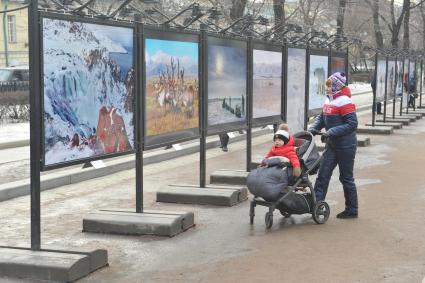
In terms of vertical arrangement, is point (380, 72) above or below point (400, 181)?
above

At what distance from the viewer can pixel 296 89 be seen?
40.3ft

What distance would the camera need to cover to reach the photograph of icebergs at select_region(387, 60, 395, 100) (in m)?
20.5

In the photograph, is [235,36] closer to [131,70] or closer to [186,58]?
[186,58]

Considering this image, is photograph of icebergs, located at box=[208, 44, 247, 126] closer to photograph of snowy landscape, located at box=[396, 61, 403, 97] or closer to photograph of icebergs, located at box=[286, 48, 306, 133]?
photograph of icebergs, located at box=[286, 48, 306, 133]

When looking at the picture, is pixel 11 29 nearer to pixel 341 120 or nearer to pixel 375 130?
pixel 375 130

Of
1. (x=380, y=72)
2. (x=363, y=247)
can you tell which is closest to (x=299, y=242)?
(x=363, y=247)

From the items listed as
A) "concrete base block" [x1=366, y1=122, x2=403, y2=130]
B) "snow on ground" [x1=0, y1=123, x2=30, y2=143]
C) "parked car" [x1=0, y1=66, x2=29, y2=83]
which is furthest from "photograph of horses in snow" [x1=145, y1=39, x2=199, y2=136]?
"parked car" [x1=0, y1=66, x2=29, y2=83]

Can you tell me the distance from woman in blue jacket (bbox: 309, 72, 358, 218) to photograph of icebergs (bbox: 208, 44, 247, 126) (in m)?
1.82

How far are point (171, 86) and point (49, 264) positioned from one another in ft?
10.4

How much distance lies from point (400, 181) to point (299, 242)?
4501mm

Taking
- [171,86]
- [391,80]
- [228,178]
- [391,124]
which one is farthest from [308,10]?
[171,86]

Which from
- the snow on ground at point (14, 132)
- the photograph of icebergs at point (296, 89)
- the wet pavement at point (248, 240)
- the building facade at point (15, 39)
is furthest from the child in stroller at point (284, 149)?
the building facade at point (15, 39)

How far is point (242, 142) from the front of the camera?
16672mm

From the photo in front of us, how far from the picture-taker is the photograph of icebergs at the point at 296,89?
39.0ft
